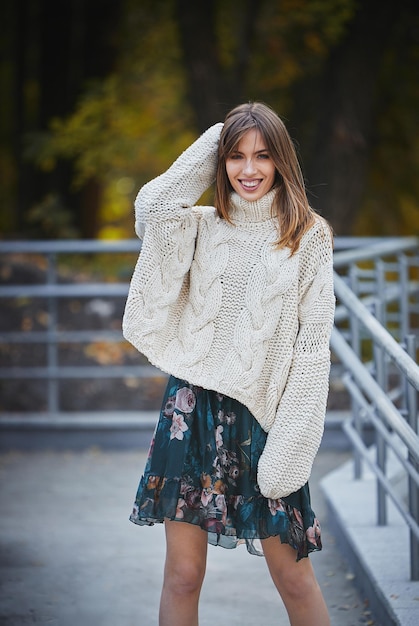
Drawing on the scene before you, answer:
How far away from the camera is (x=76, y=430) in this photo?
6.32 meters

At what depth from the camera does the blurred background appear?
872 cm

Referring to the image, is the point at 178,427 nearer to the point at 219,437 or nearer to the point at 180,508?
the point at 219,437

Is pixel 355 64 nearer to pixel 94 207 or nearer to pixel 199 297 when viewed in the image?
pixel 94 207

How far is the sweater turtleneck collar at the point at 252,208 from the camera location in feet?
8.98

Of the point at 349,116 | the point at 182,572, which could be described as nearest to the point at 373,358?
the point at 182,572

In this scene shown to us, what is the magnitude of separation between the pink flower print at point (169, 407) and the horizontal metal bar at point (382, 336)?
0.73 meters

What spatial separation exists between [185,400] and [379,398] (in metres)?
0.98

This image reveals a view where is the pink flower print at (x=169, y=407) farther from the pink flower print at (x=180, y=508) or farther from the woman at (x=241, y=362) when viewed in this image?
the pink flower print at (x=180, y=508)

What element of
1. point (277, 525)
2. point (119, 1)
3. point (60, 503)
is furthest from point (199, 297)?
point (119, 1)

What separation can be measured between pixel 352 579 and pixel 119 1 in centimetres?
868

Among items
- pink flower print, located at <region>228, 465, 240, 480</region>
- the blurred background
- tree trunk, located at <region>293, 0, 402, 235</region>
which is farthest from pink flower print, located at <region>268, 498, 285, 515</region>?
tree trunk, located at <region>293, 0, 402, 235</region>

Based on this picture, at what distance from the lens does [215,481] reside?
2.64m

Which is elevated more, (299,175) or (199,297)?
(299,175)

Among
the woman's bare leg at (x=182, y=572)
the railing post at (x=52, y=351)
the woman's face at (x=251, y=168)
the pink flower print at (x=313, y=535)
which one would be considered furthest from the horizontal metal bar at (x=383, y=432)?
the railing post at (x=52, y=351)
